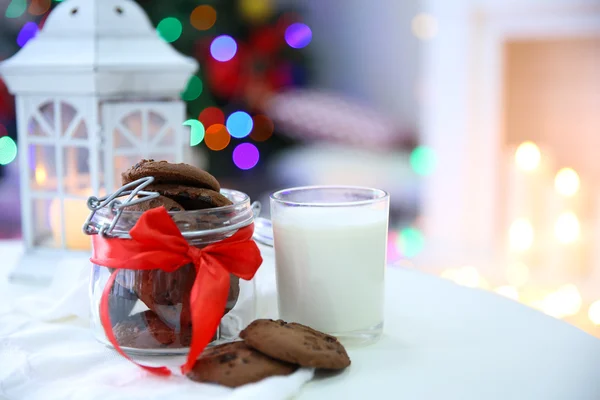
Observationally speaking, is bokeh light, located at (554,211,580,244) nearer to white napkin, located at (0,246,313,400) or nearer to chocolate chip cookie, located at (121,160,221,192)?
white napkin, located at (0,246,313,400)

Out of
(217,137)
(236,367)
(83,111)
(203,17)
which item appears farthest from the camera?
(217,137)

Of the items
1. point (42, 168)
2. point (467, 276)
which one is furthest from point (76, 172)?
point (467, 276)

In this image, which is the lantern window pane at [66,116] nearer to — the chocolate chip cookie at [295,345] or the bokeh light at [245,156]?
the chocolate chip cookie at [295,345]

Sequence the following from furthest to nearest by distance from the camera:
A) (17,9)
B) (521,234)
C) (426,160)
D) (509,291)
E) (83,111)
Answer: (17,9), (426,160), (521,234), (509,291), (83,111)

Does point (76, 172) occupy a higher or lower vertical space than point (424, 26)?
lower

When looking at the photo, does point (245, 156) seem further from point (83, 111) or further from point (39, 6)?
point (83, 111)

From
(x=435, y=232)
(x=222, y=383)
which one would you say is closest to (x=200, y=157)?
(x=435, y=232)

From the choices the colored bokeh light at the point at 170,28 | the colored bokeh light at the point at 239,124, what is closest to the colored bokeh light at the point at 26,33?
the colored bokeh light at the point at 170,28
